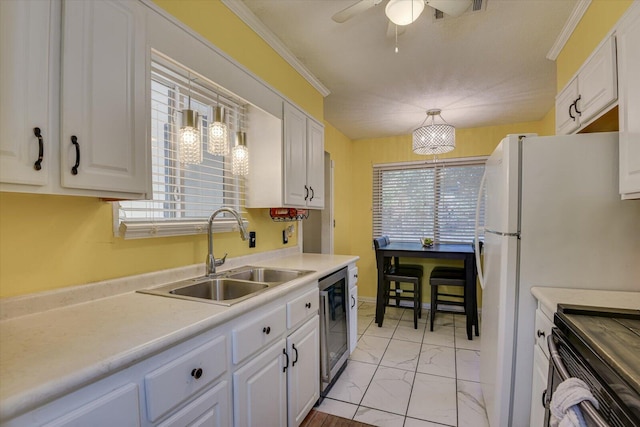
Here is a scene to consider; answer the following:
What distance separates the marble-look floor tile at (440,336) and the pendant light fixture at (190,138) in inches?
108

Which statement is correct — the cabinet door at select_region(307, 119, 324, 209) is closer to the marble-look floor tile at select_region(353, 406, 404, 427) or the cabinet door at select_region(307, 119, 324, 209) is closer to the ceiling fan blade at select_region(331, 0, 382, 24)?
the ceiling fan blade at select_region(331, 0, 382, 24)

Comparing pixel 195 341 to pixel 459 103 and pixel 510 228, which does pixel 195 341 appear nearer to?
pixel 510 228

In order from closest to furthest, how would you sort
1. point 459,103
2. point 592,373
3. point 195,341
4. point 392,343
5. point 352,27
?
point 592,373 < point 195,341 < point 352,27 < point 392,343 < point 459,103

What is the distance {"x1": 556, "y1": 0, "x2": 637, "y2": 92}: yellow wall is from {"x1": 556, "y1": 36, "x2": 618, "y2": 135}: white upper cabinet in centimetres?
12

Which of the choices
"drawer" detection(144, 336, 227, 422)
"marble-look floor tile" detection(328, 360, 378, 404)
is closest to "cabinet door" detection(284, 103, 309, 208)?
"drawer" detection(144, 336, 227, 422)

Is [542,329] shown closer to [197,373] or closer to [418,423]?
[418,423]

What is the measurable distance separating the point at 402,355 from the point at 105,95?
9.17ft

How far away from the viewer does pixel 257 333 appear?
1300 millimetres

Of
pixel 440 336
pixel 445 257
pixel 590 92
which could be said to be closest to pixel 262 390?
pixel 590 92

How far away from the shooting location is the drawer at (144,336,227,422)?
86 centimetres

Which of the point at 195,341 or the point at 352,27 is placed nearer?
the point at 195,341

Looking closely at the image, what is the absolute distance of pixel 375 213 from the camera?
4.50 meters

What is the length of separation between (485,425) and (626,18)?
7.17 ft

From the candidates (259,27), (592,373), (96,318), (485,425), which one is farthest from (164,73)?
(485,425)
